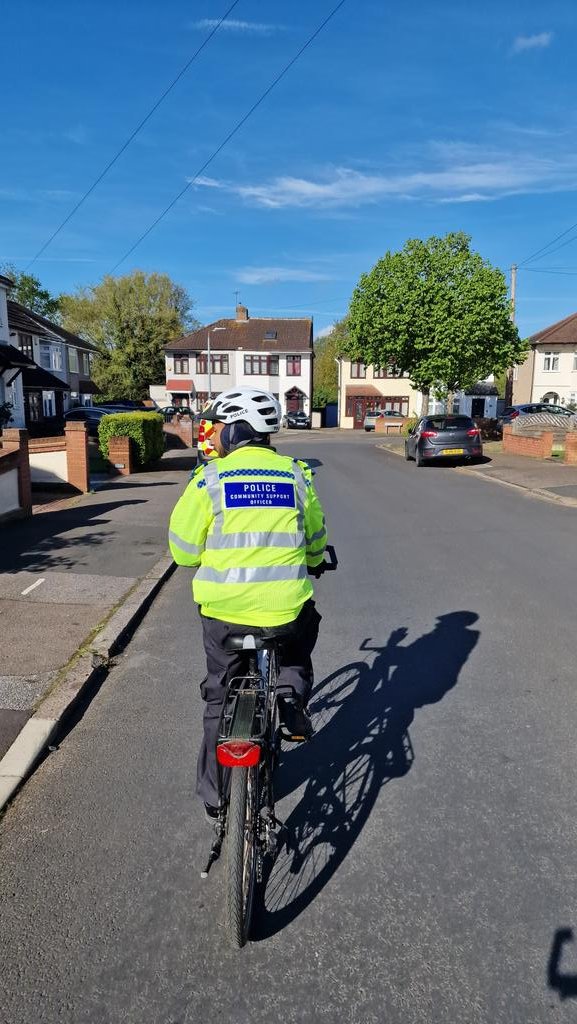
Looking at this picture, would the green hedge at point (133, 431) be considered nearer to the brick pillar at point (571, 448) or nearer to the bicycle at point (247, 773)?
the brick pillar at point (571, 448)

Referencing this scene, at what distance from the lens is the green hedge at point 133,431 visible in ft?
62.9

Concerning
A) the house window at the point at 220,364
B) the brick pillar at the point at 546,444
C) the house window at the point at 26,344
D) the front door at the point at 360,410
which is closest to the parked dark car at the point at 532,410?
the brick pillar at the point at 546,444

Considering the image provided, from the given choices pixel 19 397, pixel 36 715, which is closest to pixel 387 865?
pixel 36 715

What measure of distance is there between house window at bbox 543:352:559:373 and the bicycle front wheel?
53.3 m

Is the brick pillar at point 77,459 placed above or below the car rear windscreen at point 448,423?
below

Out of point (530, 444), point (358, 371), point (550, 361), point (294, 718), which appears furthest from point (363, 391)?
point (294, 718)

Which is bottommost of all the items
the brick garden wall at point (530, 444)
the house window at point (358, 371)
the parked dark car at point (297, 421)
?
the parked dark car at point (297, 421)

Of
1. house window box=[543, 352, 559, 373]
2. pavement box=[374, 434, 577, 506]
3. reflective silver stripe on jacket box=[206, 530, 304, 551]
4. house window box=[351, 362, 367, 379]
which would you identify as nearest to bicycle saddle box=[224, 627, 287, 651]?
reflective silver stripe on jacket box=[206, 530, 304, 551]

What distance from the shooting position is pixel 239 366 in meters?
60.2

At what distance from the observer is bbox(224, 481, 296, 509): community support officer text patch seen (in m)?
2.72

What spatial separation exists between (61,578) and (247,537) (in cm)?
519

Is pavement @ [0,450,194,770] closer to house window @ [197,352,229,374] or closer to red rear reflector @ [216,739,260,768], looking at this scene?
red rear reflector @ [216,739,260,768]

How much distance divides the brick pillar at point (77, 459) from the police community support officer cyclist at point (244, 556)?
40.4 feet

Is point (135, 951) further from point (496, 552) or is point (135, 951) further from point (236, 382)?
point (236, 382)
